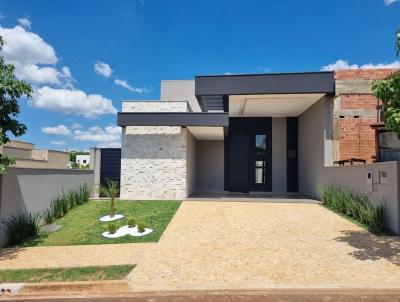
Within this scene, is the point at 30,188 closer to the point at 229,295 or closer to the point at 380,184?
the point at 229,295

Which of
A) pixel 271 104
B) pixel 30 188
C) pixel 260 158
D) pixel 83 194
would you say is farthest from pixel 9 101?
pixel 260 158

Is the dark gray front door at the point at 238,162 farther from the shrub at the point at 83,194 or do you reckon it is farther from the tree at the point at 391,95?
the tree at the point at 391,95

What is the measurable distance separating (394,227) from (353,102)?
6.76 meters

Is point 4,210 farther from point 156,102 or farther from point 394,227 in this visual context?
point 394,227

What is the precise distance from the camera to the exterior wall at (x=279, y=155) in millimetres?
20531

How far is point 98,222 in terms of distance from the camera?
439 inches

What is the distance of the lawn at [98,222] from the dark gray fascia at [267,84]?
5.28m

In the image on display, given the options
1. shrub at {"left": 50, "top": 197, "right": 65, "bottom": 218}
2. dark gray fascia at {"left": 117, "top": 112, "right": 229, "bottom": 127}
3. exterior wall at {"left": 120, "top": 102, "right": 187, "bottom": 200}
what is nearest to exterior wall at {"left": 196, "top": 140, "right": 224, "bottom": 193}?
exterior wall at {"left": 120, "top": 102, "right": 187, "bottom": 200}

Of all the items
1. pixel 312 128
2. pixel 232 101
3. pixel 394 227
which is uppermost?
pixel 232 101

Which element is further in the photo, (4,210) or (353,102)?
(353,102)

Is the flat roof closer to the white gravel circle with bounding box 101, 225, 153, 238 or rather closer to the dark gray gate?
the dark gray gate

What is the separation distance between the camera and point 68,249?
8.56m

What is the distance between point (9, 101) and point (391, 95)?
347 inches

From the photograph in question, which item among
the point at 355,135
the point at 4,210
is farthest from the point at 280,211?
the point at 4,210
